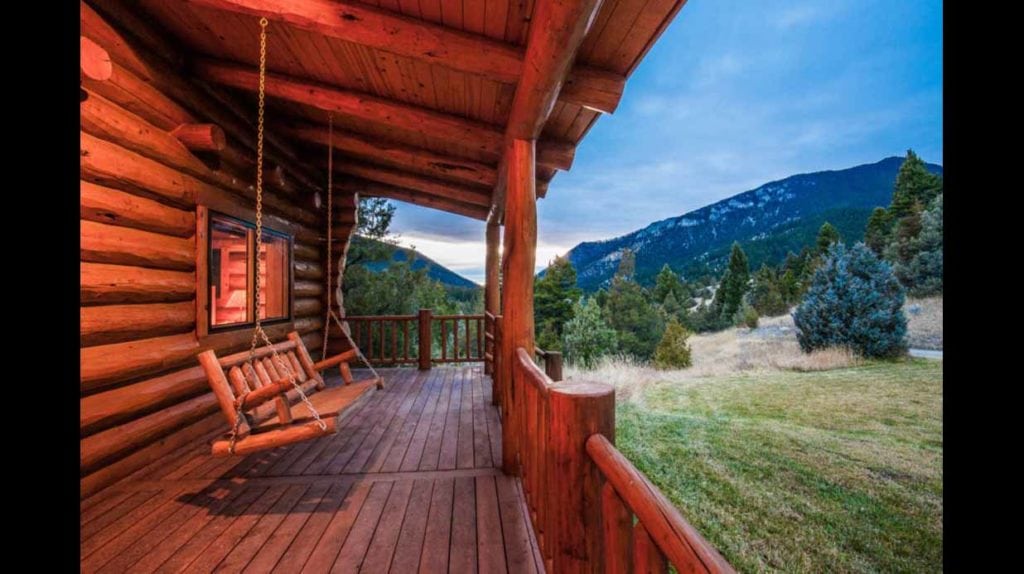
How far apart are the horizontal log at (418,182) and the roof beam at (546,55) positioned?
2.98m

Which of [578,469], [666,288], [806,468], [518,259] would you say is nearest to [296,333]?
[518,259]

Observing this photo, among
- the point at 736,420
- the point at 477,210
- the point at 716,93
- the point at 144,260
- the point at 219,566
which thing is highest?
the point at 716,93

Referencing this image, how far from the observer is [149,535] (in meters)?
2.40

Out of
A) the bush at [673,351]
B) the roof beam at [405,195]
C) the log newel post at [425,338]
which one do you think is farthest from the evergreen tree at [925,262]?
the log newel post at [425,338]

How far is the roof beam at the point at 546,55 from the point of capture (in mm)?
1972

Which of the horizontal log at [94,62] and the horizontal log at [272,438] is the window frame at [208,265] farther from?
the horizontal log at [94,62]

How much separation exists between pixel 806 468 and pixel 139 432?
7182mm

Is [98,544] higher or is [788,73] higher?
[788,73]

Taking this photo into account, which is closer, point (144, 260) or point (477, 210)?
point (144, 260)

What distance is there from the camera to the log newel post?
7.34 m

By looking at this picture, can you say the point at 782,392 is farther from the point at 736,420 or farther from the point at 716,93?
the point at 716,93

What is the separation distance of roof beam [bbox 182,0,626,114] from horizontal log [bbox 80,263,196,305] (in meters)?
2.01
